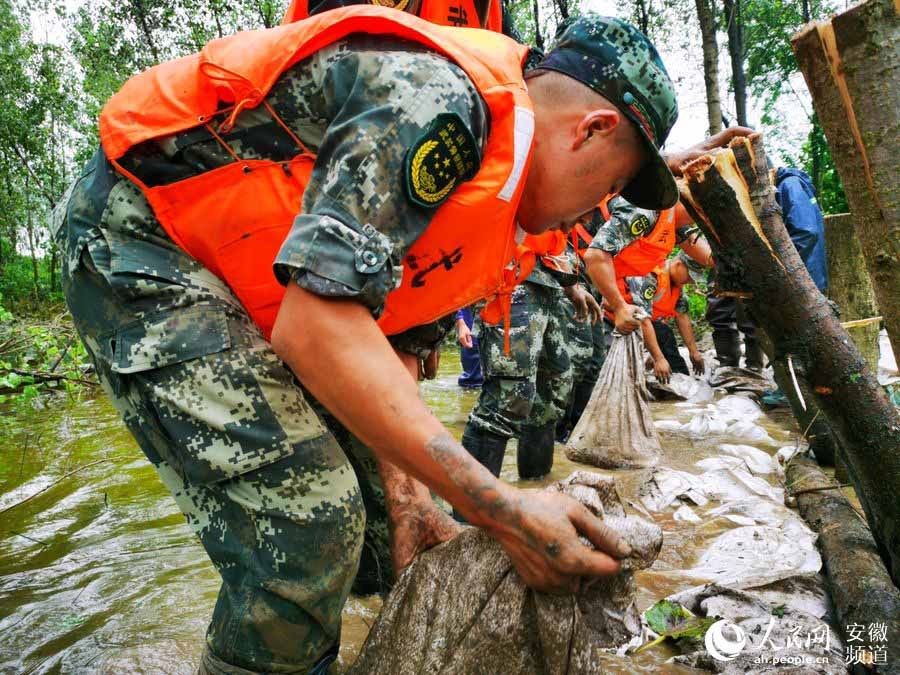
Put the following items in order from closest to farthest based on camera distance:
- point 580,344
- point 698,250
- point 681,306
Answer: point 580,344 → point 698,250 → point 681,306

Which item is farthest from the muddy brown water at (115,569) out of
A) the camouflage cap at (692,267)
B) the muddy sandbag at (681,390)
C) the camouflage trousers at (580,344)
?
the camouflage cap at (692,267)

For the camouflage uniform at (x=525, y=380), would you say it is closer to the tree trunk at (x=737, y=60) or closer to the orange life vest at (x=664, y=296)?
the orange life vest at (x=664, y=296)

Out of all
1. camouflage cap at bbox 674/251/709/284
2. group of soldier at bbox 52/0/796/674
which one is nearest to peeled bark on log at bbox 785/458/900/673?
group of soldier at bbox 52/0/796/674

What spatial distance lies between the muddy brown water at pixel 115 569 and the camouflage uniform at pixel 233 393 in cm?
86

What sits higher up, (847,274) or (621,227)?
(621,227)

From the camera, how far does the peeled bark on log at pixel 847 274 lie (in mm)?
3760

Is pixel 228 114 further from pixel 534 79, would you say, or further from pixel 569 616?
pixel 569 616

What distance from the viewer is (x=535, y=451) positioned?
12.9 feet

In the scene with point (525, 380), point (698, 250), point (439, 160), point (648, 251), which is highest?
point (439, 160)

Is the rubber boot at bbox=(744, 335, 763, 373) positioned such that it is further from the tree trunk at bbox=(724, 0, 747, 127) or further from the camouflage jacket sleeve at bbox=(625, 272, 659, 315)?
the tree trunk at bbox=(724, 0, 747, 127)

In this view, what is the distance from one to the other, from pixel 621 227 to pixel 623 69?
3136 mm

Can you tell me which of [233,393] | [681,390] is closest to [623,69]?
[233,393]

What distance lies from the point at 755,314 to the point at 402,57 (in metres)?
1.60

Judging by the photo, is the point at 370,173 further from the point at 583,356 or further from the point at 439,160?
the point at 583,356
